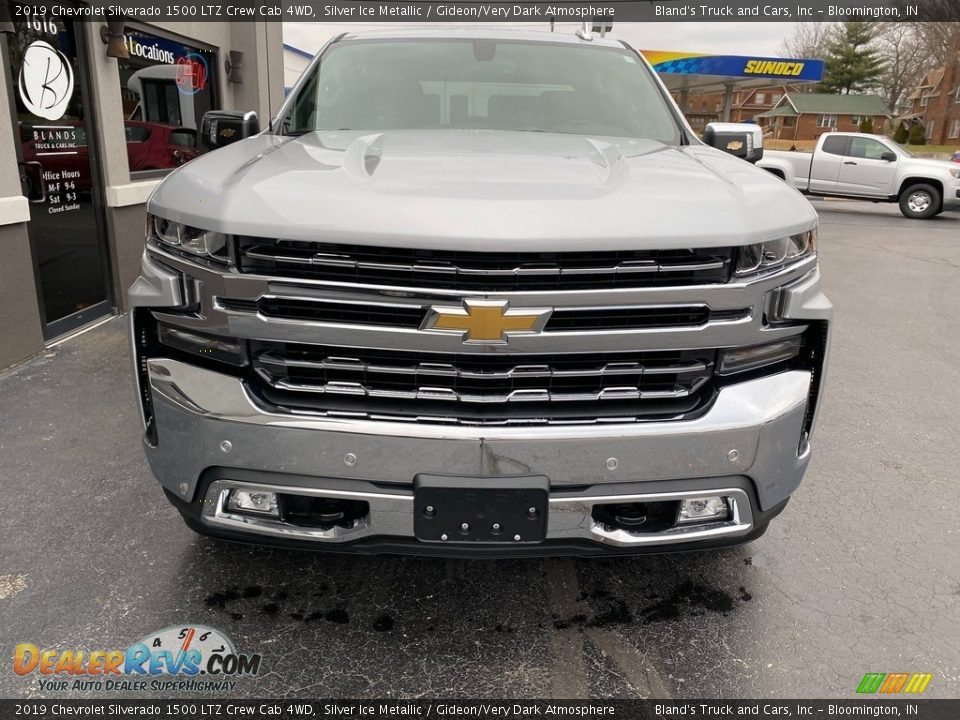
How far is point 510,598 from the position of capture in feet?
8.58

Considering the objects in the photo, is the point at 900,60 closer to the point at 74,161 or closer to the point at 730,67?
the point at 730,67

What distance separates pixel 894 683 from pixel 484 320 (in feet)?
5.51

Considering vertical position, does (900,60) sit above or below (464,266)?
above

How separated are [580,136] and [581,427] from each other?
1.54 meters

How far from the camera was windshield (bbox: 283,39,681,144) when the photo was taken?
3.22m

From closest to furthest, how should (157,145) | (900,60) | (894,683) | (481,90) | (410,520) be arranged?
(410,520) → (894,683) → (481,90) → (157,145) → (900,60)

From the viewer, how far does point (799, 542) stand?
301 centimetres

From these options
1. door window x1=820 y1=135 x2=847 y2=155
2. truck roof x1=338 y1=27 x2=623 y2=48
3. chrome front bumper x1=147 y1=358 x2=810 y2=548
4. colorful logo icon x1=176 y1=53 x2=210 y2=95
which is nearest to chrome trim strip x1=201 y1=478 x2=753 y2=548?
chrome front bumper x1=147 y1=358 x2=810 y2=548

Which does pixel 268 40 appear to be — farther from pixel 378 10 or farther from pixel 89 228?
pixel 89 228

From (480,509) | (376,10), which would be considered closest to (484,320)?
(480,509)

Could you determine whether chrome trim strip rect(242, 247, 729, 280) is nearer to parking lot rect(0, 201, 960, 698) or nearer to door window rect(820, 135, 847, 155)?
parking lot rect(0, 201, 960, 698)

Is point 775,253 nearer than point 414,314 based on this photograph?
No

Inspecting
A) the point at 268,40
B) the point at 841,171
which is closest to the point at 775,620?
the point at 268,40

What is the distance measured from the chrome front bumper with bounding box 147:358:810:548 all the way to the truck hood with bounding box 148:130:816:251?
45cm
